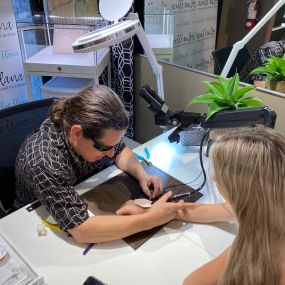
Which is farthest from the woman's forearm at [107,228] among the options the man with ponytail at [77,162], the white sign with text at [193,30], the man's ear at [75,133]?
the white sign with text at [193,30]

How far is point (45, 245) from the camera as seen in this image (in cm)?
92

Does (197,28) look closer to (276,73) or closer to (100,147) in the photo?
(276,73)

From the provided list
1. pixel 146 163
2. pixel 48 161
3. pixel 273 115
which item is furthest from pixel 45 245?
pixel 273 115

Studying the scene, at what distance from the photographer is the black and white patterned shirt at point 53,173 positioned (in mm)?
917

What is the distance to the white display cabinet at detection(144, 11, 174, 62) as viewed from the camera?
6.24 feet

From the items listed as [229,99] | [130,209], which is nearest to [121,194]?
[130,209]

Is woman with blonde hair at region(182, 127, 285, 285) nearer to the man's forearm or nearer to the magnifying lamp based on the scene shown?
the man's forearm

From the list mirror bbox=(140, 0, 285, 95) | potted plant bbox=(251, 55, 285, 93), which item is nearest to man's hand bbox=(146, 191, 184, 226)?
potted plant bbox=(251, 55, 285, 93)

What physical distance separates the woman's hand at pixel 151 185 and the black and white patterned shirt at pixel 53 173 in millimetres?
243

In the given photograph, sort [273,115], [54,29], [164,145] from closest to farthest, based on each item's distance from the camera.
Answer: [273,115] < [164,145] < [54,29]

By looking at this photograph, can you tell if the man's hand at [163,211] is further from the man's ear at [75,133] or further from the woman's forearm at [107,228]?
the man's ear at [75,133]

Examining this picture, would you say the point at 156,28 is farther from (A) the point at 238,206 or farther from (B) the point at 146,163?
(A) the point at 238,206

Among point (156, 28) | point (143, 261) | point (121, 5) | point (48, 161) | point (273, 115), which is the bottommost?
point (143, 261)

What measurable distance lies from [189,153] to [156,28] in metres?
1.05
